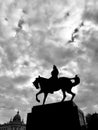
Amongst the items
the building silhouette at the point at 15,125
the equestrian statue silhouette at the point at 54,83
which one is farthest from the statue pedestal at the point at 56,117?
the building silhouette at the point at 15,125

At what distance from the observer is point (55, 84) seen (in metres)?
10.8

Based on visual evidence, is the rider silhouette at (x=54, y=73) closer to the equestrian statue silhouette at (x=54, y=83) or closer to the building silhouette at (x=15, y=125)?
the equestrian statue silhouette at (x=54, y=83)

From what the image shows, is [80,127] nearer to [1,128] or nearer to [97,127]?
[97,127]

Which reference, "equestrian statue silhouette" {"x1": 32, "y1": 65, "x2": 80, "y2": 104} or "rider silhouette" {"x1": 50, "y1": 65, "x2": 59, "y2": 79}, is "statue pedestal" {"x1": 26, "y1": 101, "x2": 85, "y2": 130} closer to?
"equestrian statue silhouette" {"x1": 32, "y1": 65, "x2": 80, "y2": 104}

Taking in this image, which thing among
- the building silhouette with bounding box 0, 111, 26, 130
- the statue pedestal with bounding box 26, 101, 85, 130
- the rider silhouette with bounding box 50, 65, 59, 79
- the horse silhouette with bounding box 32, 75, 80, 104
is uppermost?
the building silhouette with bounding box 0, 111, 26, 130

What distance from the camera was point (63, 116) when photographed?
30.9 feet

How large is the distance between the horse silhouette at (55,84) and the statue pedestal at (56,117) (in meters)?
A: 0.77

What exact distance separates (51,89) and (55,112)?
5.85 feet

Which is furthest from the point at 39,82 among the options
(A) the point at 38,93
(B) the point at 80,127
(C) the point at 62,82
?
(B) the point at 80,127

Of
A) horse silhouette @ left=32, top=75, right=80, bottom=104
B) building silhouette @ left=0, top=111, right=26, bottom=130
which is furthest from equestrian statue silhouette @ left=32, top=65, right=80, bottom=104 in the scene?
building silhouette @ left=0, top=111, right=26, bottom=130

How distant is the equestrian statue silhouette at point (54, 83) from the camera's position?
10445mm

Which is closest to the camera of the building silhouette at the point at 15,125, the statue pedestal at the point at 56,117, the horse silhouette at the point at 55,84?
the statue pedestal at the point at 56,117

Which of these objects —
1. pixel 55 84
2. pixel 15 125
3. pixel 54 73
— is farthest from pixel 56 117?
pixel 15 125

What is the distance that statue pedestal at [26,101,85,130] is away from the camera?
9.05 meters
